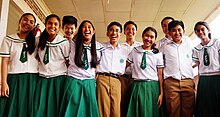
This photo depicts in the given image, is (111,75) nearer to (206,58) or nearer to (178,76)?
(178,76)

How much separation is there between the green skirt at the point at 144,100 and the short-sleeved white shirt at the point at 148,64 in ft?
0.21

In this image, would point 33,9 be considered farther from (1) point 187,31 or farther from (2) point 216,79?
(1) point 187,31

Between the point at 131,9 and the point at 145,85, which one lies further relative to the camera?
the point at 131,9

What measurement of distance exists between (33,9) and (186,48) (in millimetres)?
2831

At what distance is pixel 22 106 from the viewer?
2193 millimetres

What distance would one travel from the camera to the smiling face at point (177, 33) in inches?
100

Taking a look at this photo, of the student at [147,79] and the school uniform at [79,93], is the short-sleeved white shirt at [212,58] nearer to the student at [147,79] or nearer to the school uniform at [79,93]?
the student at [147,79]

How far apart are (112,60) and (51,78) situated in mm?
660

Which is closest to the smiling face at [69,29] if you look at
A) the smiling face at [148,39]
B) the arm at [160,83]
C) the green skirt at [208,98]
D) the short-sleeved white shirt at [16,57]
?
the short-sleeved white shirt at [16,57]

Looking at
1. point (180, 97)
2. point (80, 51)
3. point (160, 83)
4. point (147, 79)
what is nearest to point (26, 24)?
point (80, 51)

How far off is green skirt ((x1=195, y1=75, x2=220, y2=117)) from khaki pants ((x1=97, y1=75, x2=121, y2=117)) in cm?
85

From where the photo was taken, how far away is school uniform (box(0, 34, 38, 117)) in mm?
2195

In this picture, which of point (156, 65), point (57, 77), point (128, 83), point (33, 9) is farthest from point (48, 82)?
point (33, 9)

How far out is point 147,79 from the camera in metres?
2.47
